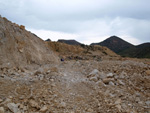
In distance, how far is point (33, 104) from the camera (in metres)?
2.88

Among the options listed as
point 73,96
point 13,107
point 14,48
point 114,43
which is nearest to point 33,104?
point 13,107

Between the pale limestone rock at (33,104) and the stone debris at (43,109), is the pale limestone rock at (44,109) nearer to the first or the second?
the stone debris at (43,109)

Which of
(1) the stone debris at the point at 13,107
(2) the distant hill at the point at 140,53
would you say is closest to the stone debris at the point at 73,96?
(1) the stone debris at the point at 13,107

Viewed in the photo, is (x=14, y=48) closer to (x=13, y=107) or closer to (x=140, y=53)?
(x=13, y=107)

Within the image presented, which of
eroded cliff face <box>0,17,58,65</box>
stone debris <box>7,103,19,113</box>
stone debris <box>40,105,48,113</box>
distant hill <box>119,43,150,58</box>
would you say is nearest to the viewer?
stone debris <box>7,103,19,113</box>

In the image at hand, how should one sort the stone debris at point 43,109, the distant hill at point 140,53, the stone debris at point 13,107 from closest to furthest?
the stone debris at point 13,107 → the stone debris at point 43,109 → the distant hill at point 140,53

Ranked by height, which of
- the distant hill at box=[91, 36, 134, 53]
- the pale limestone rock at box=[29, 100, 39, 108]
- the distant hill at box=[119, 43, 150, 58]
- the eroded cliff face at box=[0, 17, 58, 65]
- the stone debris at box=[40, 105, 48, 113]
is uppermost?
the distant hill at box=[91, 36, 134, 53]

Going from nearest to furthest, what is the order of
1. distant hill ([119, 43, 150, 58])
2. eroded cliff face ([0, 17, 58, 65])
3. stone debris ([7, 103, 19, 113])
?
stone debris ([7, 103, 19, 113]) → eroded cliff face ([0, 17, 58, 65]) → distant hill ([119, 43, 150, 58])

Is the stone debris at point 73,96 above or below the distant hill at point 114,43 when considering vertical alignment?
below

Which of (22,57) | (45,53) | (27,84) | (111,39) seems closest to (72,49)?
(45,53)

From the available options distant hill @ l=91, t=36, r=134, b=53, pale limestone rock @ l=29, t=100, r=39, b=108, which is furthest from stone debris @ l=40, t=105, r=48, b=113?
distant hill @ l=91, t=36, r=134, b=53

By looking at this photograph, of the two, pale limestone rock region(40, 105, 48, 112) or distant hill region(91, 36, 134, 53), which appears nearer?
pale limestone rock region(40, 105, 48, 112)

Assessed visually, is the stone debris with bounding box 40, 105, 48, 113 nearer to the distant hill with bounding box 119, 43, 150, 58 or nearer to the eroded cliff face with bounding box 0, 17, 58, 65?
the eroded cliff face with bounding box 0, 17, 58, 65

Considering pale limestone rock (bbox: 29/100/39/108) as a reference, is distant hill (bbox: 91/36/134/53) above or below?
above
